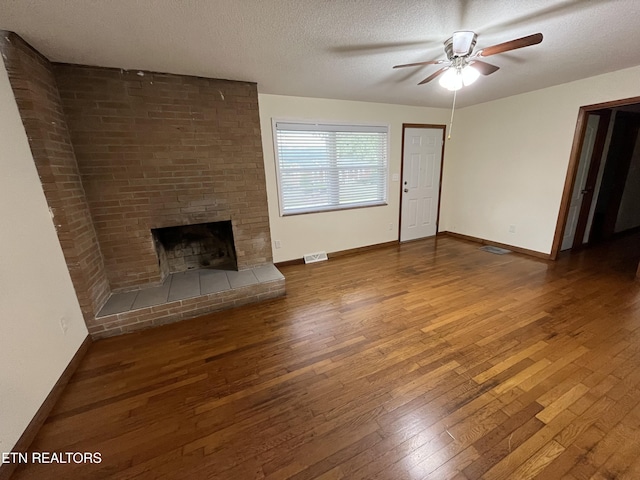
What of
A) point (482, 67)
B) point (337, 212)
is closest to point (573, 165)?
point (482, 67)

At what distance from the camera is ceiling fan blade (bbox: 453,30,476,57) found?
5.65 feet

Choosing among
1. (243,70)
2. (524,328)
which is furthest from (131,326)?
(524,328)

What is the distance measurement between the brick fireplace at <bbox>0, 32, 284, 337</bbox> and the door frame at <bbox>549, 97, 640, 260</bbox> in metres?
3.82

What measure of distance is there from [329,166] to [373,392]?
2.95 meters

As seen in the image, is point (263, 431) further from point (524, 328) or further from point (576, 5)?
point (576, 5)

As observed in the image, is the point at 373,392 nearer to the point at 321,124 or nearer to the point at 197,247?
the point at 197,247

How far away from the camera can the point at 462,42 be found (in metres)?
1.77

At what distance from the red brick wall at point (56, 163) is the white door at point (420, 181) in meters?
4.17

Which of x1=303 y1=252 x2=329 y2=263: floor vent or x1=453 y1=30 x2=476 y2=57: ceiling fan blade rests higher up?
x1=453 y1=30 x2=476 y2=57: ceiling fan blade

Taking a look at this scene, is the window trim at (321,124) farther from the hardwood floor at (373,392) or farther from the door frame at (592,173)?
the door frame at (592,173)

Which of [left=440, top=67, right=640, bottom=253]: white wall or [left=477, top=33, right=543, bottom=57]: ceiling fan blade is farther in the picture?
[left=440, top=67, right=640, bottom=253]: white wall

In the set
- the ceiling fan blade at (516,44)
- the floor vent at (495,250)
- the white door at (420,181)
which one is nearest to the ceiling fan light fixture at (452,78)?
the ceiling fan blade at (516,44)

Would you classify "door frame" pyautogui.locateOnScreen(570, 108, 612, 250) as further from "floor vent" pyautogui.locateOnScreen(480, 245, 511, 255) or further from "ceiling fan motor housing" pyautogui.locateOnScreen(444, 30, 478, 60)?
"ceiling fan motor housing" pyautogui.locateOnScreen(444, 30, 478, 60)

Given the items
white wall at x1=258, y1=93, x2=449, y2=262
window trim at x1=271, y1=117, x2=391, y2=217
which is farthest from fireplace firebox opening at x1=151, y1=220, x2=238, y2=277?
window trim at x1=271, y1=117, x2=391, y2=217
